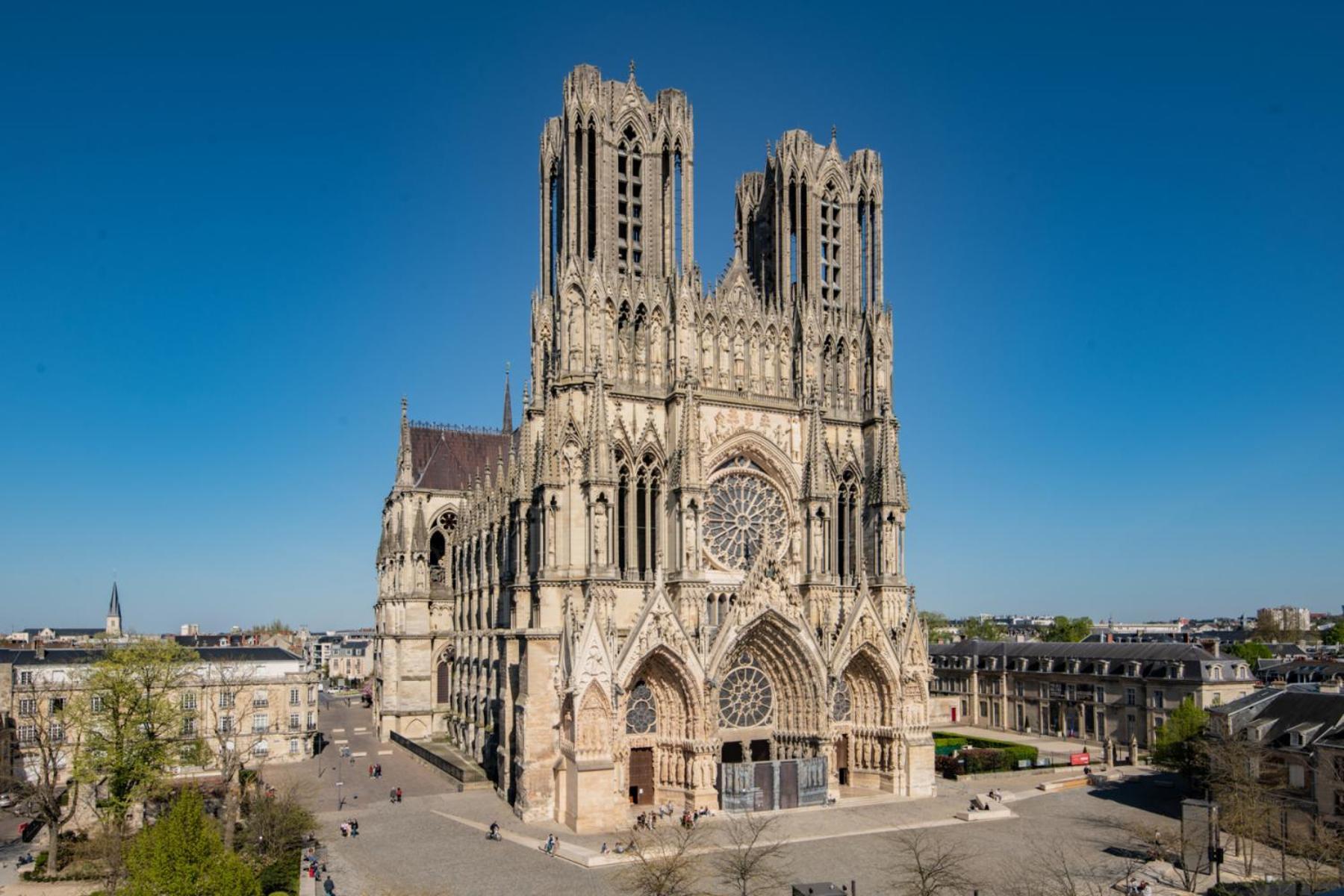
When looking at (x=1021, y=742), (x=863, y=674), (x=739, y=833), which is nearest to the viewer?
(x=739, y=833)

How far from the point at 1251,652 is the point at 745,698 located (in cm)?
7391

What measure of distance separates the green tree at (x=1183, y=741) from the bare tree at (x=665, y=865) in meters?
27.8

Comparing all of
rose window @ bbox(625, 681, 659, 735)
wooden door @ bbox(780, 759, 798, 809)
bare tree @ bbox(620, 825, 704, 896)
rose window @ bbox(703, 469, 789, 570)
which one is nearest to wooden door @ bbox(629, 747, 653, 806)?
rose window @ bbox(625, 681, 659, 735)

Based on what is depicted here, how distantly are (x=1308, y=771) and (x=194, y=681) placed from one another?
196ft

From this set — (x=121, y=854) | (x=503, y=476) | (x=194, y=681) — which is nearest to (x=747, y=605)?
(x=503, y=476)

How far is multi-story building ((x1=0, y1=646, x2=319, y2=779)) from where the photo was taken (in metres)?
59.5

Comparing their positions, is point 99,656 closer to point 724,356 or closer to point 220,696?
point 220,696

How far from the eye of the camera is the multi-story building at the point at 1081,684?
7150 cm

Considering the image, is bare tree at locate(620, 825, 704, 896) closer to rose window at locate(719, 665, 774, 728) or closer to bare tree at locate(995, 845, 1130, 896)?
rose window at locate(719, 665, 774, 728)

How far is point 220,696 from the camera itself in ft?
212

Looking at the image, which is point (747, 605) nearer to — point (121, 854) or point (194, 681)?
point (121, 854)

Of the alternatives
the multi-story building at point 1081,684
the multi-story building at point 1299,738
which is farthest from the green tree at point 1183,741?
the multi-story building at point 1081,684

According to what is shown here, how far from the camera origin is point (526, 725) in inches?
1855

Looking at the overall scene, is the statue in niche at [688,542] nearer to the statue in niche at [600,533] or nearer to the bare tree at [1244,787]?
the statue in niche at [600,533]
